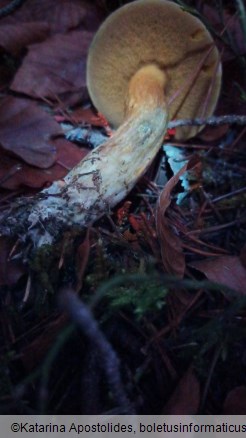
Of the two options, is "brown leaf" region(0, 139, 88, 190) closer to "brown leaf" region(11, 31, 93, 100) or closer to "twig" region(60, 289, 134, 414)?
"brown leaf" region(11, 31, 93, 100)

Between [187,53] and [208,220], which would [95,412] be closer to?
[208,220]

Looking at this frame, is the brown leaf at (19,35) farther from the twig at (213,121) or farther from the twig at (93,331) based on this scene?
the twig at (93,331)

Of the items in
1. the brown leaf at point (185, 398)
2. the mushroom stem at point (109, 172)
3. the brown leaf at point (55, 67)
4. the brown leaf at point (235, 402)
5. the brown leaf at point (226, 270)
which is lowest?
the brown leaf at point (235, 402)

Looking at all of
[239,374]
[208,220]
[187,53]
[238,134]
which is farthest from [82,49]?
[239,374]

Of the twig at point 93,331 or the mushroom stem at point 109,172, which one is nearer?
the twig at point 93,331

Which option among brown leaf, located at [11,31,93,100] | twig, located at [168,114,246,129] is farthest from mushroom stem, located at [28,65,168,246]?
brown leaf, located at [11,31,93,100]

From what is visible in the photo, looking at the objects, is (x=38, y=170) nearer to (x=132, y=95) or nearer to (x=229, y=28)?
(x=132, y=95)

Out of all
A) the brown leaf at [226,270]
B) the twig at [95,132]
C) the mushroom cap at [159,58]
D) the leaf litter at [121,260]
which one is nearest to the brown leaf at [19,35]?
the leaf litter at [121,260]
